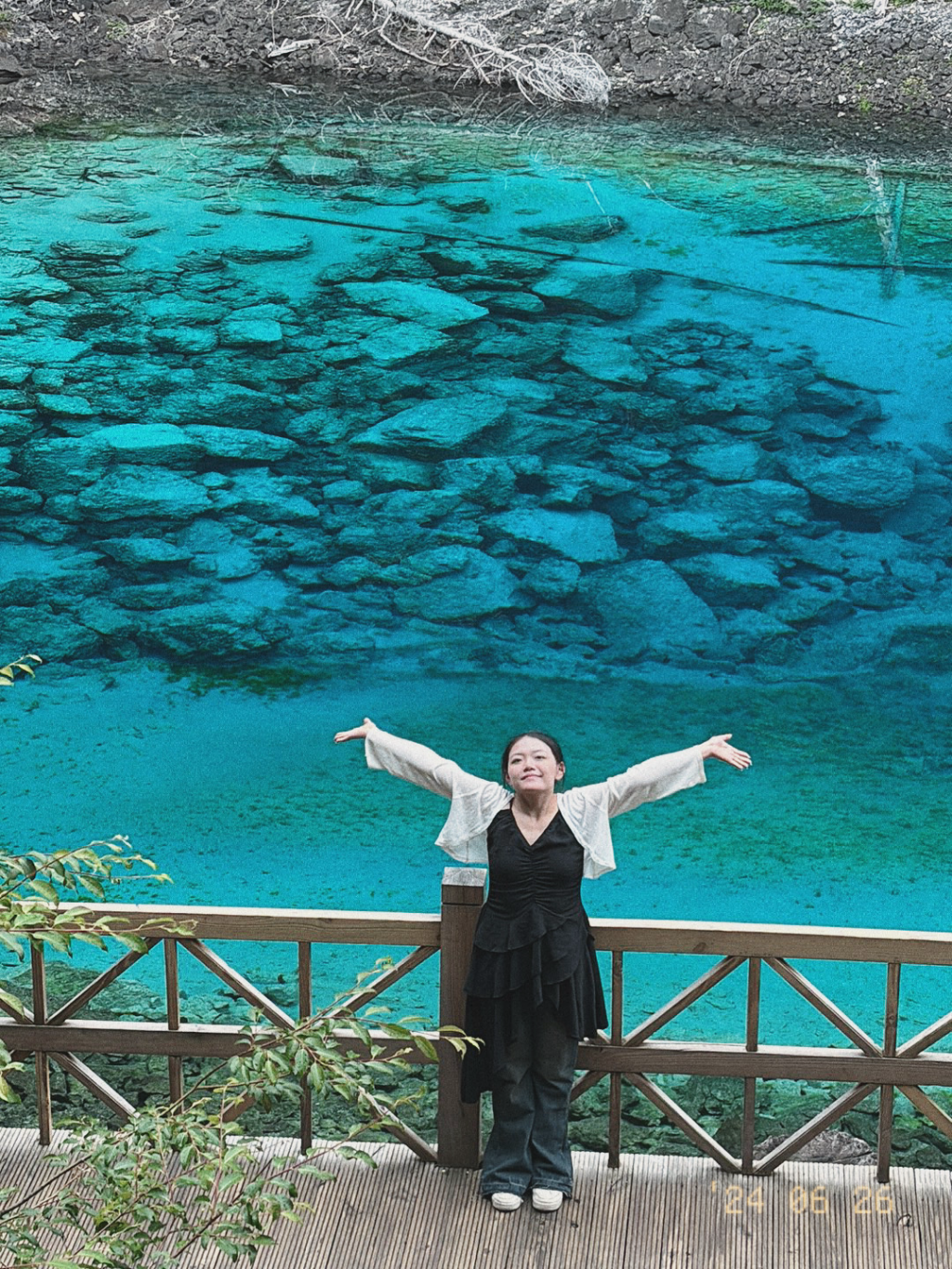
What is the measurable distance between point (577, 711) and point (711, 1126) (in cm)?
178

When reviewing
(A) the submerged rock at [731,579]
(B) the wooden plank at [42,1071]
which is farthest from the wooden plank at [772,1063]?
(A) the submerged rock at [731,579]

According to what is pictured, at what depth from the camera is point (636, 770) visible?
8.70 feet

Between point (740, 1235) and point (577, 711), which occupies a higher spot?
point (740, 1235)

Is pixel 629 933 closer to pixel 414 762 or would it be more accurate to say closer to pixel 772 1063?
pixel 772 1063

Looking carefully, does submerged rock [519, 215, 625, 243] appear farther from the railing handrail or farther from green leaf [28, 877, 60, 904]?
green leaf [28, 877, 60, 904]

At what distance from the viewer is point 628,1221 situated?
2648 mm

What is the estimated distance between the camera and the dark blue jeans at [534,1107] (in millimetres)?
2633

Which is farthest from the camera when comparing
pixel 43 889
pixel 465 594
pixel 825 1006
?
pixel 465 594

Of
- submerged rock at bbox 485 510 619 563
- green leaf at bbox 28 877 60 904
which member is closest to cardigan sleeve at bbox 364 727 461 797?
green leaf at bbox 28 877 60 904

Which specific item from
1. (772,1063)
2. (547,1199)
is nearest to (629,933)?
(772,1063)

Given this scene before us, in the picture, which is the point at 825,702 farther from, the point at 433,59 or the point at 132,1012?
the point at 433,59

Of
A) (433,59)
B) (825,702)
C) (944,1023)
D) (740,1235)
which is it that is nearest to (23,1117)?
(740,1235)
